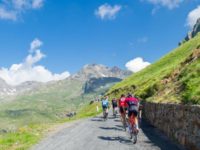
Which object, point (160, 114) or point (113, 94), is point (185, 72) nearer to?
point (160, 114)

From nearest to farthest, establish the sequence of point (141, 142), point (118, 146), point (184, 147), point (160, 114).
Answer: point (184, 147), point (118, 146), point (141, 142), point (160, 114)

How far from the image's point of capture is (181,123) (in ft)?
70.7

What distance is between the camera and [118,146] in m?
22.3

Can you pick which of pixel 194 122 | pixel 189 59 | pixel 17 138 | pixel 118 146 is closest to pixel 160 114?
pixel 118 146

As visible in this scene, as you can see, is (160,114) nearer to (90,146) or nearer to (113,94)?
(90,146)

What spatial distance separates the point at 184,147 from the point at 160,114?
8800 mm

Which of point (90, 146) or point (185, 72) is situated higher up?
point (185, 72)

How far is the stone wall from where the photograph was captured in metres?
18.7

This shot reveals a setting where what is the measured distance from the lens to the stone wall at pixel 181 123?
18.7m

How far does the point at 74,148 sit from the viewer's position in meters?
22.8

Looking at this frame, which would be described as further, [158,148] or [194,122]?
[158,148]

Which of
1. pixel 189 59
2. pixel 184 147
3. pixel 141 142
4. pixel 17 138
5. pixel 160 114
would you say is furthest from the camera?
pixel 189 59

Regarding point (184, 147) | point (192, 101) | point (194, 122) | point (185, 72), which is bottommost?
point (184, 147)

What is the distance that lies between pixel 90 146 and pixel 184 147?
6312 millimetres
